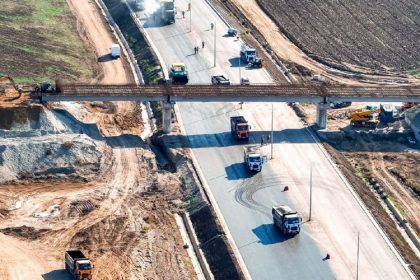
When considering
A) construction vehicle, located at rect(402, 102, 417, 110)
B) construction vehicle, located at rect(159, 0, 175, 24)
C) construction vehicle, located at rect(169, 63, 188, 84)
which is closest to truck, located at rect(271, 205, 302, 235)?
construction vehicle, located at rect(402, 102, 417, 110)

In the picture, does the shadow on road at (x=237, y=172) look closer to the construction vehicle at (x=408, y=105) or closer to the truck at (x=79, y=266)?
the truck at (x=79, y=266)

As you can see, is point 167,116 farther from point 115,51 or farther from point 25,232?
point 115,51

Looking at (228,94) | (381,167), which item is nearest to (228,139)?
(228,94)

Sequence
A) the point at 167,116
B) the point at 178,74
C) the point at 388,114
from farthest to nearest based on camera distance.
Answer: the point at 178,74, the point at 388,114, the point at 167,116

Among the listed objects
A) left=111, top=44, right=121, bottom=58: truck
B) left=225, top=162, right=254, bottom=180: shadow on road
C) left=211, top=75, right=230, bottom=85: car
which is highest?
left=225, top=162, right=254, bottom=180: shadow on road

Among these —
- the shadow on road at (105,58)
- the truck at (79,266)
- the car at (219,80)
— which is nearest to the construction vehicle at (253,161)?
the car at (219,80)

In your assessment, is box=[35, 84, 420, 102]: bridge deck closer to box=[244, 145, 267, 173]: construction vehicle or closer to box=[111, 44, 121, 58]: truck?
box=[244, 145, 267, 173]: construction vehicle
